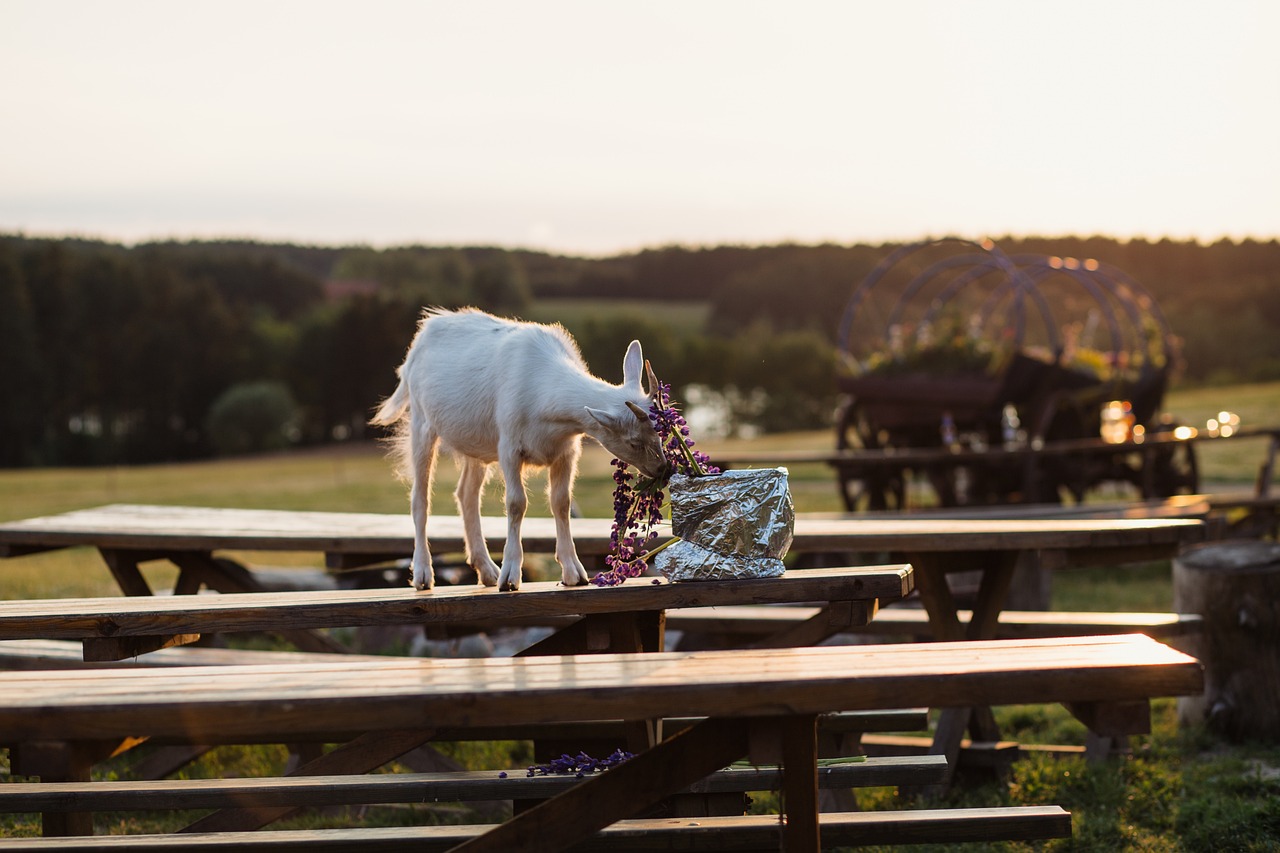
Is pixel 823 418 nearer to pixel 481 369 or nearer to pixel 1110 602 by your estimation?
pixel 1110 602

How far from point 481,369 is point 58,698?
4.92 ft

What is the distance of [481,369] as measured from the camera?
11.5 feet

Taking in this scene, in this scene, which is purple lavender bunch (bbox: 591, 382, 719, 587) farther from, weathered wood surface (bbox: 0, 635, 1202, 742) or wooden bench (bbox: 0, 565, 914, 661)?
weathered wood surface (bbox: 0, 635, 1202, 742)

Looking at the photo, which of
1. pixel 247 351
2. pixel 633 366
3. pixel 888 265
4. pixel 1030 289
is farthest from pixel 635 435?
pixel 247 351

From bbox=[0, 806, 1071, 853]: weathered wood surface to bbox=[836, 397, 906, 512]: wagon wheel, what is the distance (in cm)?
919

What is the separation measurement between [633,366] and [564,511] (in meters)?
0.48

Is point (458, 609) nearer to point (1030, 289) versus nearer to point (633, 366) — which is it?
point (633, 366)

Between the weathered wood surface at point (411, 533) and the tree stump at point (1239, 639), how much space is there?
45.3 inches

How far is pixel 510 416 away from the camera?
132 inches

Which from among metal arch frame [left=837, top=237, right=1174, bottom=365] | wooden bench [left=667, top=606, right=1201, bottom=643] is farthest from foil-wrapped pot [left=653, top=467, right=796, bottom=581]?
metal arch frame [left=837, top=237, right=1174, bottom=365]

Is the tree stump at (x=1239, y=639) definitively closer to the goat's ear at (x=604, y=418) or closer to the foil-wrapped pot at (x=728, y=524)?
the foil-wrapped pot at (x=728, y=524)

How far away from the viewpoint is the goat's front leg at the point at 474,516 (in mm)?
3627

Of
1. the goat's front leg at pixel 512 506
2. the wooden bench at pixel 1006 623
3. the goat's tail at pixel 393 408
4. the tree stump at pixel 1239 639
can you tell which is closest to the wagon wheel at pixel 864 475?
the tree stump at pixel 1239 639

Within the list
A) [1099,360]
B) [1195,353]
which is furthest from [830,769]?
[1195,353]
